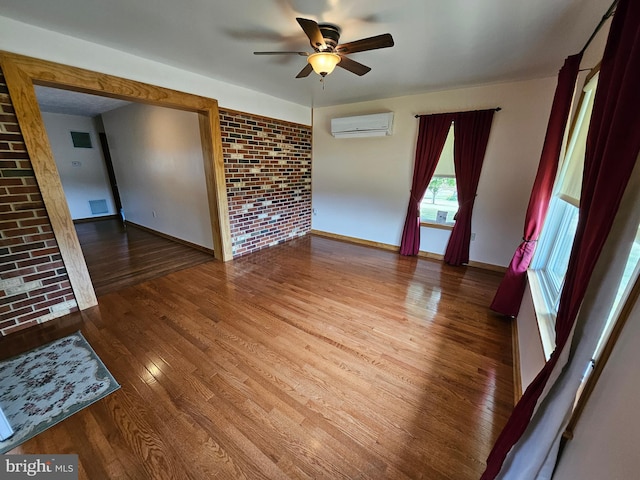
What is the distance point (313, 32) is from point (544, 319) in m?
2.36

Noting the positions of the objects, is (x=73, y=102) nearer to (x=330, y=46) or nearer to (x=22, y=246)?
(x=22, y=246)

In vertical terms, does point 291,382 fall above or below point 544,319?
below

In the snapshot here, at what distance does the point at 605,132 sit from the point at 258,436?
1.95 metres

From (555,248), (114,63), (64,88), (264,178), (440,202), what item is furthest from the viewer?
(264,178)

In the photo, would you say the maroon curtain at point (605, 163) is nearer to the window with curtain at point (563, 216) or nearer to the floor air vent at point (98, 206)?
the window with curtain at point (563, 216)

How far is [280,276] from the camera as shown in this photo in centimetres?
313

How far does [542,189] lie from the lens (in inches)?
77.8

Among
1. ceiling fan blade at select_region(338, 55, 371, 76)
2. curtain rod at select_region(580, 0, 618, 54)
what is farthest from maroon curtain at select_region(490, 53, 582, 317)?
ceiling fan blade at select_region(338, 55, 371, 76)

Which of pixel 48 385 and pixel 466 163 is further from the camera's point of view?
pixel 466 163

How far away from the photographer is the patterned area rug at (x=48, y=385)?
1356mm

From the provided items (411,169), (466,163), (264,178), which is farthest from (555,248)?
(264,178)

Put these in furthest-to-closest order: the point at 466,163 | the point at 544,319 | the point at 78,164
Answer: the point at 78,164 → the point at 466,163 → the point at 544,319

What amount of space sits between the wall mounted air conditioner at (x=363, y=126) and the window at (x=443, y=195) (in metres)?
0.90

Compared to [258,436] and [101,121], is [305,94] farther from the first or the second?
[101,121]
